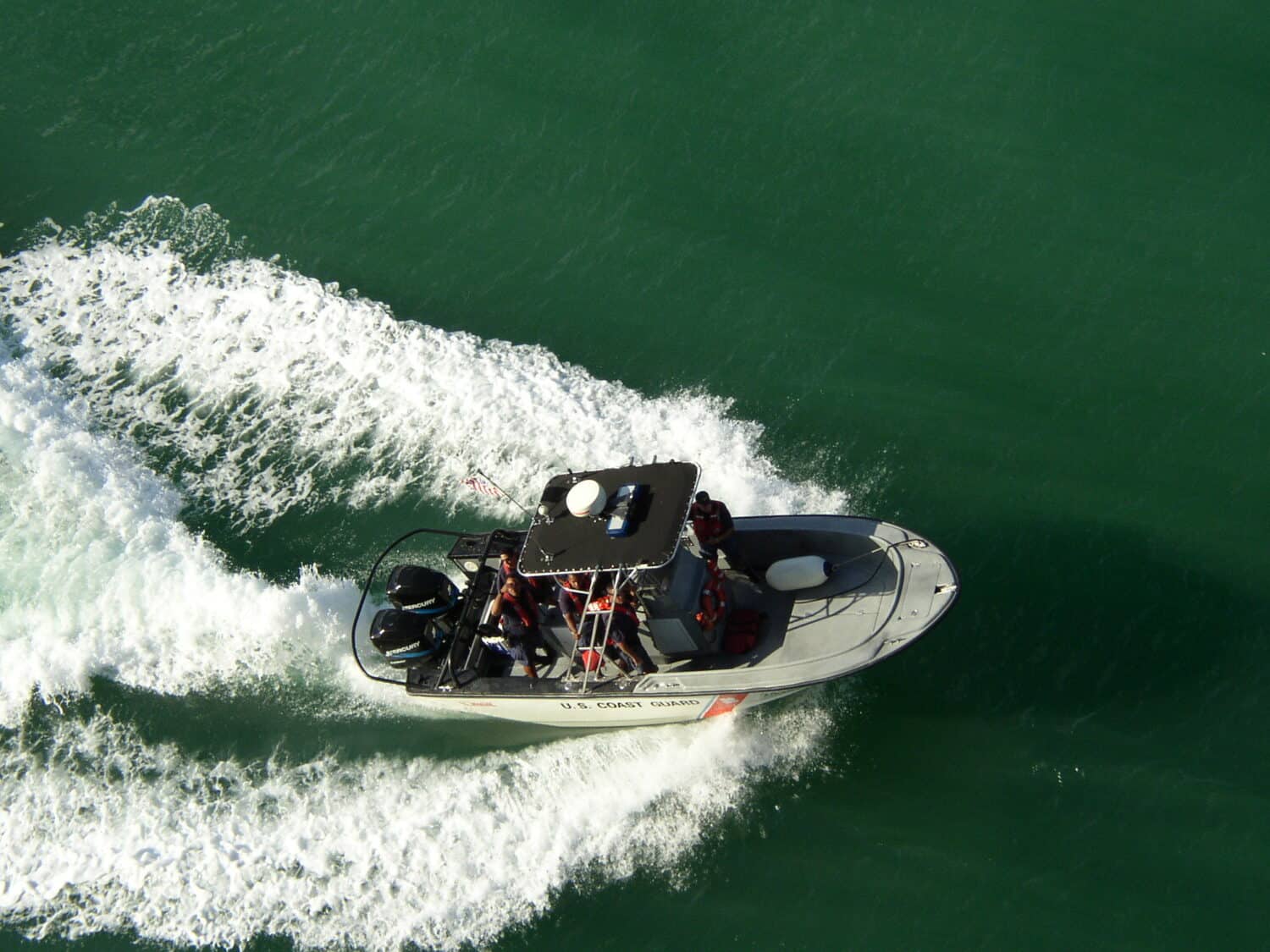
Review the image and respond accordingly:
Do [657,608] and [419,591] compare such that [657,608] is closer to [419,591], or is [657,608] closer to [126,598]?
[419,591]

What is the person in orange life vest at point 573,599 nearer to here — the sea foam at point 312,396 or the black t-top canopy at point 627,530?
the black t-top canopy at point 627,530

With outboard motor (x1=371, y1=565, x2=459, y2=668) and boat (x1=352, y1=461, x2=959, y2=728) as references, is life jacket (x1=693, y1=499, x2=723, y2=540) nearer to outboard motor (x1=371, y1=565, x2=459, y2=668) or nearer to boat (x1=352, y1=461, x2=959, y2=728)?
boat (x1=352, y1=461, x2=959, y2=728)

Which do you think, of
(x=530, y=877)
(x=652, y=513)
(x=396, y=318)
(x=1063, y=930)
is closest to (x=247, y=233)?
(x=396, y=318)

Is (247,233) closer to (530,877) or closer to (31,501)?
(31,501)

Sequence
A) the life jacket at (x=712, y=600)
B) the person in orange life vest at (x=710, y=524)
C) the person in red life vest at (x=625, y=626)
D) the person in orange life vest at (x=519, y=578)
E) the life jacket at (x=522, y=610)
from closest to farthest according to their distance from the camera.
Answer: the person in red life vest at (x=625, y=626)
the life jacket at (x=712, y=600)
the person in orange life vest at (x=710, y=524)
the life jacket at (x=522, y=610)
the person in orange life vest at (x=519, y=578)

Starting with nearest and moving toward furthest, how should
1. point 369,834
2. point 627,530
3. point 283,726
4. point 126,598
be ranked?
1. point 627,530
2. point 369,834
3. point 283,726
4. point 126,598

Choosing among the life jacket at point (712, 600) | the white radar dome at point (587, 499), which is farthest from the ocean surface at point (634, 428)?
the white radar dome at point (587, 499)

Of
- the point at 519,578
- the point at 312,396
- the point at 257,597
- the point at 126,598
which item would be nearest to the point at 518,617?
the point at 519,578

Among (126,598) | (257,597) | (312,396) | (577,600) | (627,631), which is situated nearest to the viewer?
(627,631)
